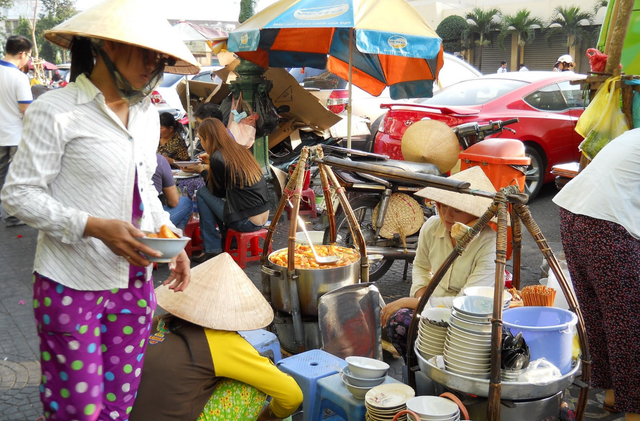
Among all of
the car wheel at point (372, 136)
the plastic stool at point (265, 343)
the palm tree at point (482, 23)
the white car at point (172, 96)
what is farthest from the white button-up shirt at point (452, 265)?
the palm tree at point (482, 23)

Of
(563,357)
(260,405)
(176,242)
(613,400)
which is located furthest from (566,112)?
(176,242)

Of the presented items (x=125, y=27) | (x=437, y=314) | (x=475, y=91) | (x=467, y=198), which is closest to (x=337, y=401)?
(x=437, y=314)

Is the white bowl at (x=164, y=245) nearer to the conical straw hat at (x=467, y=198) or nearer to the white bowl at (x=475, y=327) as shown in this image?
the white bowl at (x=475, y=327)

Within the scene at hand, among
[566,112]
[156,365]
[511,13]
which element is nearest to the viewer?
[156,365]

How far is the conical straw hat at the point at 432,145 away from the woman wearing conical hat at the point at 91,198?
3.70 metres

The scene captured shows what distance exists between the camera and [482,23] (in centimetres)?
3048

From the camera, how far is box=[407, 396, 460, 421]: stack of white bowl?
7.32ft

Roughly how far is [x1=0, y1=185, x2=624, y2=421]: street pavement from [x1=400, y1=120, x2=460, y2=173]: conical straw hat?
1.10 metres

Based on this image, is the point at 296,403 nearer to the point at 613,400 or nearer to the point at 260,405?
the point at 260,405

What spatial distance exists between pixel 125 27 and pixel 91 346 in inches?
39.8

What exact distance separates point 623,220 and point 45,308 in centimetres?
253

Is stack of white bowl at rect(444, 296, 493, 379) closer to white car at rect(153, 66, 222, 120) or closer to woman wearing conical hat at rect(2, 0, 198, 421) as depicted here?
woman wearing conical hat at rect(2, 0, 198, 421)

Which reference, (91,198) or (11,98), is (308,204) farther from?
(91,198)

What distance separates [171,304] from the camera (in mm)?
2508
